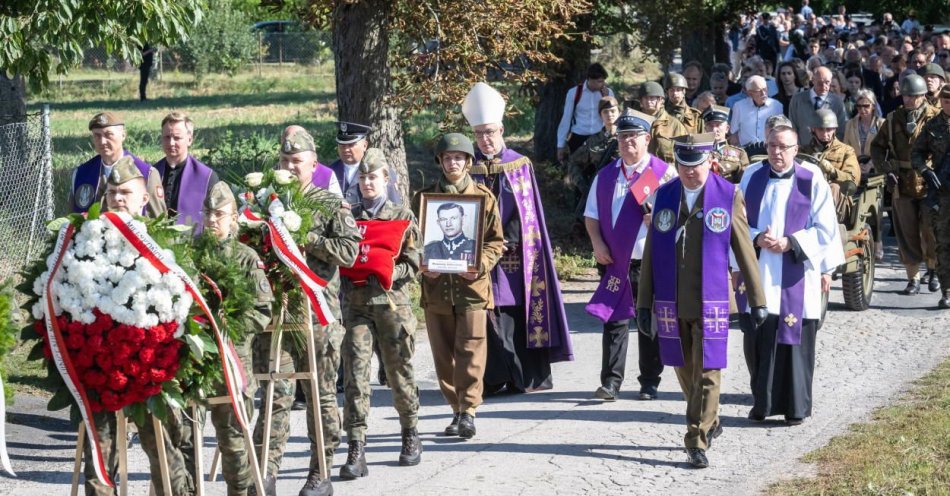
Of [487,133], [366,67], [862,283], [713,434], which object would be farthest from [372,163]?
[862,283]

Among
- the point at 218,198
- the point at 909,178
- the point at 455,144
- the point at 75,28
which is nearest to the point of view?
the point at 218,198

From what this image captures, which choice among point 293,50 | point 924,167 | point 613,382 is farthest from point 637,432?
point 293,50

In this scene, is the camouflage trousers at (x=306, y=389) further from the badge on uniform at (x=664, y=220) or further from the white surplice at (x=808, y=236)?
the white surplice at (x=808, y=236)

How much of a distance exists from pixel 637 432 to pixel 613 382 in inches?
36.2

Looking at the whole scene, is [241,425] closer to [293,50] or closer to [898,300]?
[898,300]

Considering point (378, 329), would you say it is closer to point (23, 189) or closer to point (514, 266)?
point (514, 266)

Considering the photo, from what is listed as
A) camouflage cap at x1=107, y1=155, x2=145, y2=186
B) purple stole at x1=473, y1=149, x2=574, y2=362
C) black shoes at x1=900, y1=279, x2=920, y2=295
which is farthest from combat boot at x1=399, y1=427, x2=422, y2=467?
black shoes at x1=900, y1=279, x2=920, y2=295

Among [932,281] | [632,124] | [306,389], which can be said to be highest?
[632,124]

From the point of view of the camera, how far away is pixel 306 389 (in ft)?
25.8

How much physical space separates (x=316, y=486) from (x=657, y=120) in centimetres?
568

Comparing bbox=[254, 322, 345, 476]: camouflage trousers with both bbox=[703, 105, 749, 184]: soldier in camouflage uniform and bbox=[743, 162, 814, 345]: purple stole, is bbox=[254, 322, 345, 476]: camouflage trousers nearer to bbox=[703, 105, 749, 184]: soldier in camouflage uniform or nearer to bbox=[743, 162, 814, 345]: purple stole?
bbox=[743, 162, 814, 345]: purple stole

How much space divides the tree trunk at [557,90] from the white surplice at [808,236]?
31.5 ft

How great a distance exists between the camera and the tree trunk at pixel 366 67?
1406 centimetres

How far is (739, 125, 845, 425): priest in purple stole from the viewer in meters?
9.09
